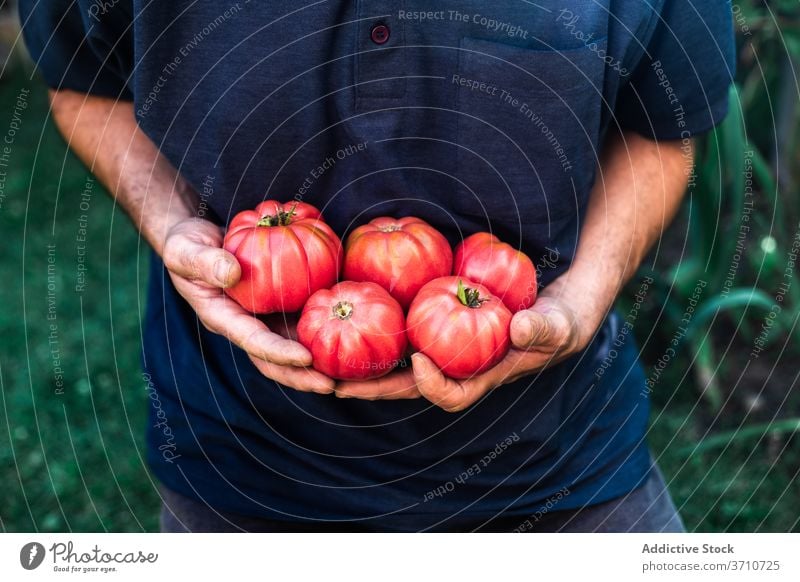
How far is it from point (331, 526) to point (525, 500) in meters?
0.42

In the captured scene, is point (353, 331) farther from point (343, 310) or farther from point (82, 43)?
point (82, 43)

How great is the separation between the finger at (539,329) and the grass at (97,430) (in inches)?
64.4

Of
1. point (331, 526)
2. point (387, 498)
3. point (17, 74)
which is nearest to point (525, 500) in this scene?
point (387, 498)

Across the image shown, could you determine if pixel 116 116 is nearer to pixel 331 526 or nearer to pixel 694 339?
pixel 331 526

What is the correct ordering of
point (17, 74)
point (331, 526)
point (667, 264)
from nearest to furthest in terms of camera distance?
point (331, 526)
point (667, 264)
point (17, 74)

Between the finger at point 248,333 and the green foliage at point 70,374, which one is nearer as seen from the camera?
the finger at point 248,333

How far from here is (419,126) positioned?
1.60 meters

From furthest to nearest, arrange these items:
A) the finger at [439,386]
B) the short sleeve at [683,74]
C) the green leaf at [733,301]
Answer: the green leaf at [733,301] < the short sleeve at [683,74] < the finger at [439,386]

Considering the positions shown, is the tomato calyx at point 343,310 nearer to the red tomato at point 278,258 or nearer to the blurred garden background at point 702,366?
the red tomato at point 278,258

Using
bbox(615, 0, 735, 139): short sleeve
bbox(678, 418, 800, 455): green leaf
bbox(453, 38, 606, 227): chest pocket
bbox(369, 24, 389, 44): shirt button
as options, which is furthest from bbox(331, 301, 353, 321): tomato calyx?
bbox(678, 418, 800, 455): green leaf

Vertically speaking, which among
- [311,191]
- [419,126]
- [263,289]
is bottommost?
[263,289]

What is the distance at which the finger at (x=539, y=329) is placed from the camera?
141cm

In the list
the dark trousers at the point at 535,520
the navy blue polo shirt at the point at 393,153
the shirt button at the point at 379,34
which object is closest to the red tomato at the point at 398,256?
the navy blue polo shirt at the point at 393,153
